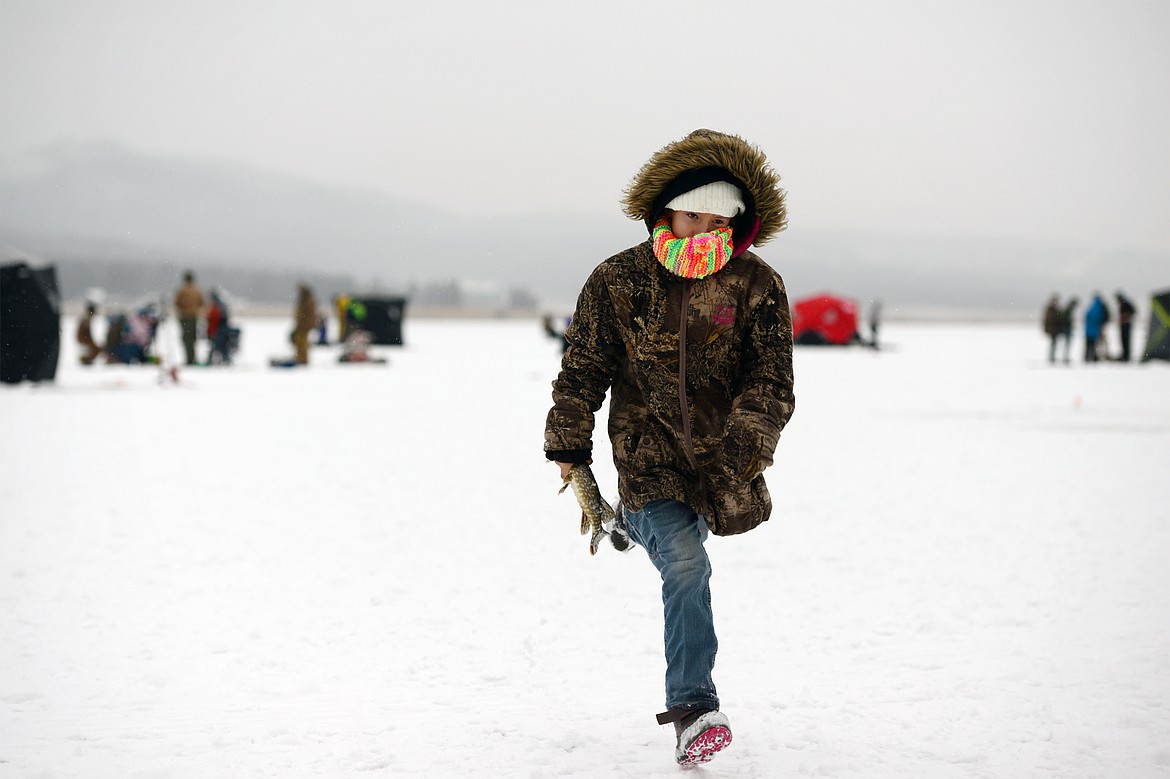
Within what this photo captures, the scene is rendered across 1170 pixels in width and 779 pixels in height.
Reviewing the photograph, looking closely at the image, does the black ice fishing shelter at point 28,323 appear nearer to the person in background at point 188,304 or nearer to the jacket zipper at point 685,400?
the person in background at point 188,304

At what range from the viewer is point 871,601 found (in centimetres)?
563

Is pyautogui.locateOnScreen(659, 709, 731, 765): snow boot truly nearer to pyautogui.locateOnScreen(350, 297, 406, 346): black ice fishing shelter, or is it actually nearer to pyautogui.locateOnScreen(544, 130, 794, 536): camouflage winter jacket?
pyautogui.locateOnScreen(544, 130, 794, 536): camouflage winter jacket

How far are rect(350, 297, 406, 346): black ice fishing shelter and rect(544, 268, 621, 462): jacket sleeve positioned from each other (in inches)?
1261

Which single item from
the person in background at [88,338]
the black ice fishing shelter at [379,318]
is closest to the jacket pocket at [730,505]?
the person in background at [88,338]

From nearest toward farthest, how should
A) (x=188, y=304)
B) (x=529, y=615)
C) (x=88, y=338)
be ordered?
(x=529, y=615), (x=188, y=304), (x=88, y=338)

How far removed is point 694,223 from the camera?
10.6 ft

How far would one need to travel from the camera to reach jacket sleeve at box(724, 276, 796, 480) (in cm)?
311

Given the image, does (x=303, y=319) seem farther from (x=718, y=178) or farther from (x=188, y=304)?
(x=718, y=178)

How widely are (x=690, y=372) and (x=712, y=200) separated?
1.57ft

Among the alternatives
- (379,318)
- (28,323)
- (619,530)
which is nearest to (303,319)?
(28,323)

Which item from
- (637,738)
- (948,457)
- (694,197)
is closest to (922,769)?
(637,738)

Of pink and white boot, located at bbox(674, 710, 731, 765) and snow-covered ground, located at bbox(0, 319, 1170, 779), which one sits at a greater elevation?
pink and white boot, located at bbox(674, 710, 731, 765)

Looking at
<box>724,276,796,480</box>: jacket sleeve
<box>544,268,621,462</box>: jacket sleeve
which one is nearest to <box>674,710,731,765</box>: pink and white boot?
<box>724,276,796,480</box>: jacket sleeve

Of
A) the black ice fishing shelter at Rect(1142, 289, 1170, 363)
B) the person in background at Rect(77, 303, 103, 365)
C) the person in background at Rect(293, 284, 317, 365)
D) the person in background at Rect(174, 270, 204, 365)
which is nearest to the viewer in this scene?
the person in background at Rect(293, 284, 317, 365)
